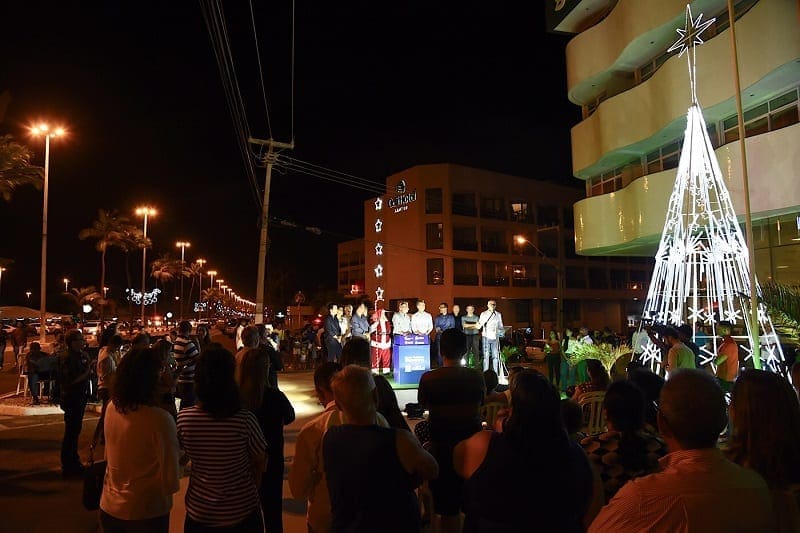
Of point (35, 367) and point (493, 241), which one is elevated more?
point (493, 241)

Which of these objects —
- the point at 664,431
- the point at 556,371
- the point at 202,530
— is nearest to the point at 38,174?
the point at 556,371

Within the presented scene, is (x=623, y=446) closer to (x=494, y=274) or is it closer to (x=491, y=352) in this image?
(x=491, y=352)

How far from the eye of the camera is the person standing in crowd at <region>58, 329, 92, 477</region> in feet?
24.0

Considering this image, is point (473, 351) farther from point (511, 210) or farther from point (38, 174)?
point (511, 210)

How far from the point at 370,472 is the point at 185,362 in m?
6.49

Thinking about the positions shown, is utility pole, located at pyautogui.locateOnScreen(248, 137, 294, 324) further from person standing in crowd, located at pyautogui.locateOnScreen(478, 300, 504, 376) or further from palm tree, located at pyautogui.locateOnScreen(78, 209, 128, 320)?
palm tree, located at pyautogui.locateOnScreen(78, 209, 128, 320)

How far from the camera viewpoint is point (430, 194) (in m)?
46.1

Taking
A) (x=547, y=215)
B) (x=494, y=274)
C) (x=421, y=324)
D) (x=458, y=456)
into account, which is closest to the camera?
(x=458, y=456)

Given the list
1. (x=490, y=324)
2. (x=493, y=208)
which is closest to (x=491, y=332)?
(x=490, y=324)

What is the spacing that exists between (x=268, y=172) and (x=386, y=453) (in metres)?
19.1

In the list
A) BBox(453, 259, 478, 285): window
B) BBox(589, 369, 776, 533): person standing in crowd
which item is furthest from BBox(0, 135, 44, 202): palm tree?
BBox(453, 259, 478, 285): window

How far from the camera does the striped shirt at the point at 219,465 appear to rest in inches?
128

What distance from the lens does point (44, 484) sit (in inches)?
275

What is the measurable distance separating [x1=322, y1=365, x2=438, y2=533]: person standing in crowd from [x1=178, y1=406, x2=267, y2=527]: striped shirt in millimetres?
781
